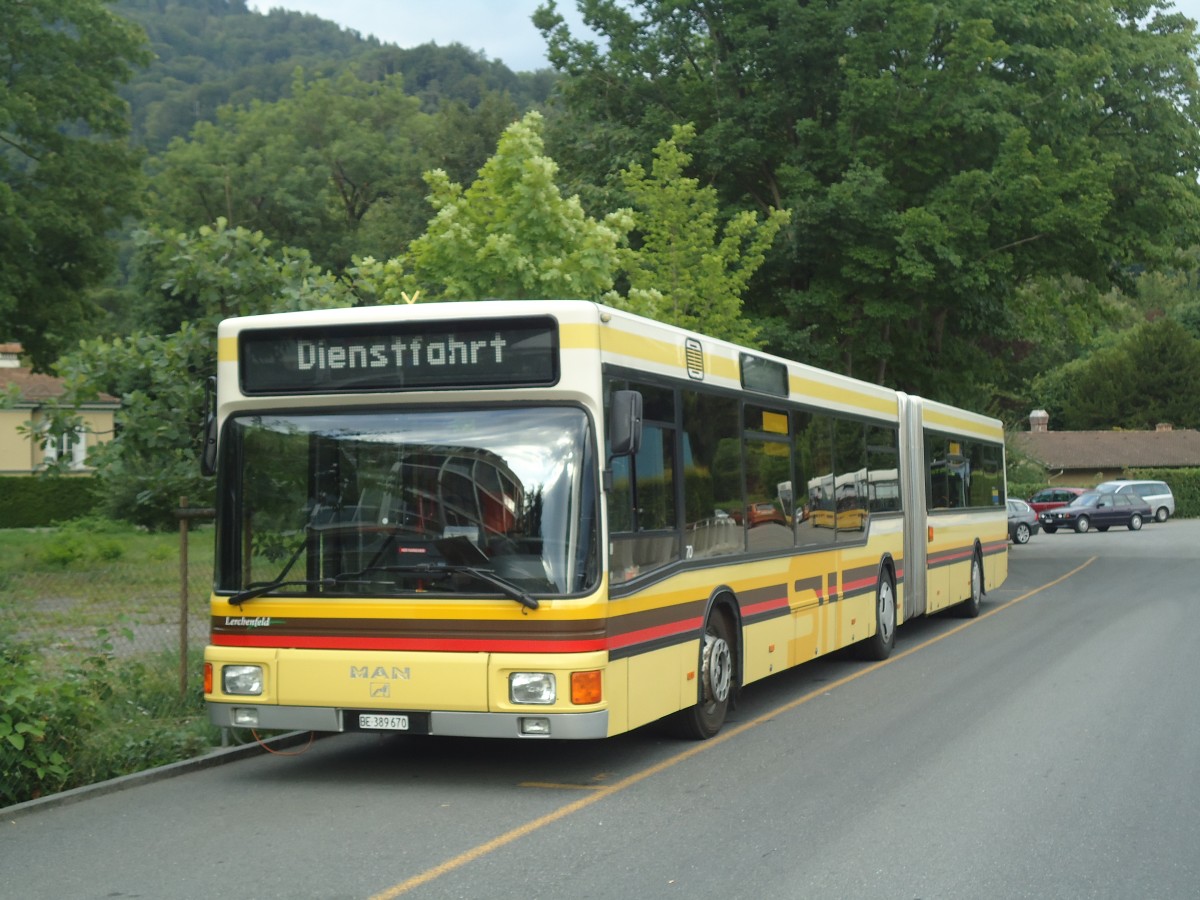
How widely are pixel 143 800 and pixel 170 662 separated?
13.4 feet

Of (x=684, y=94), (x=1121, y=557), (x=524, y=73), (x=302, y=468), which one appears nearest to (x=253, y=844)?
(x=302, y=468)

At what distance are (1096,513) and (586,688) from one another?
180ft

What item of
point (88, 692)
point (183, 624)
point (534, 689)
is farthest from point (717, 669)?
point (88, 692)

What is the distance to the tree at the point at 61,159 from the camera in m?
34.1

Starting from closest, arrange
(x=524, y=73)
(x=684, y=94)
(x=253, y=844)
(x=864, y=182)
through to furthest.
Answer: (x=253, y=844)
(x=864, y=182)
(x=684, y=94)
(x=524, y=73)

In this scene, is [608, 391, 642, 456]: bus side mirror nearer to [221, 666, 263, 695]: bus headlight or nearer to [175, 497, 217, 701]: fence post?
[221, 666, 263, 695]: bus headlight

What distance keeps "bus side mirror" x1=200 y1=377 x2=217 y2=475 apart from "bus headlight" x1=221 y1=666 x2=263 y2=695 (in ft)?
3.92

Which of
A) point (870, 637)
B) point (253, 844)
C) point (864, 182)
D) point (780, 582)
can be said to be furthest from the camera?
point (864, 182)

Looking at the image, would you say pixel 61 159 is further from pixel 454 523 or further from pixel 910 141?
pixel 454 523

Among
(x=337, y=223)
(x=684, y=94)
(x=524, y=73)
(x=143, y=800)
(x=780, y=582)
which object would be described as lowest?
(x=143, y=800)

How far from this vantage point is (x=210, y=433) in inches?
357

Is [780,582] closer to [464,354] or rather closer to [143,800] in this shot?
[464,354]

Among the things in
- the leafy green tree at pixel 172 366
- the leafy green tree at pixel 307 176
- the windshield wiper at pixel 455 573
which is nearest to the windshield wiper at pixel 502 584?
the windshield wiper at pixel 455 573

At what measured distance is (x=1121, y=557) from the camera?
3791cm
